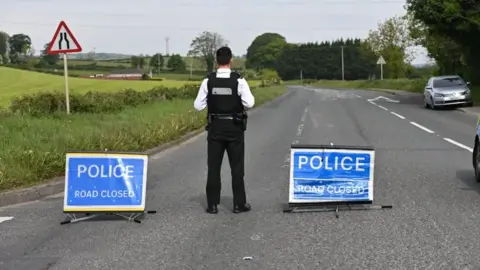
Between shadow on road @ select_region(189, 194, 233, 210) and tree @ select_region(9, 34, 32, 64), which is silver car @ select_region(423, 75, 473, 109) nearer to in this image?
shadow on road @ select_region(189, 194, 233, 210)

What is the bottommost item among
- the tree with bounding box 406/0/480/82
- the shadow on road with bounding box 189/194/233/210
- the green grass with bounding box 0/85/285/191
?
the shadow on road with bounding box 189/194/233/210

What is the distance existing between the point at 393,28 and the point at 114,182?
72556mm

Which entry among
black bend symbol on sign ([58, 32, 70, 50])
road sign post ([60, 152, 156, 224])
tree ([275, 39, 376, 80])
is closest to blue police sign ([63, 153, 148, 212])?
road sign post ([60, 152, 156, 224])

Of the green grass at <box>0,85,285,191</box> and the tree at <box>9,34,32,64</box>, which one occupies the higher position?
the tree at <box>9,34,32,64</box>

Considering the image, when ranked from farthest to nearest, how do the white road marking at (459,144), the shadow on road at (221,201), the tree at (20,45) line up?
the tree at (20,45)
the white road marking at (459,144)
the shadow on road at (221,201)

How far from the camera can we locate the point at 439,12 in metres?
28.0

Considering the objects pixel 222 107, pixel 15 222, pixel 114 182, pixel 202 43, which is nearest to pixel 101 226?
pixel 114 182

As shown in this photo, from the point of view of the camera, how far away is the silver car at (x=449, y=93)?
92.7 ft

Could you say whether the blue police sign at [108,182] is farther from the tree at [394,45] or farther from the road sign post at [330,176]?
the tree at [394,45]

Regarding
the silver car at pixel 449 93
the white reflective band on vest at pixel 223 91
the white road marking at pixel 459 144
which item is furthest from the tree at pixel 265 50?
the white reflective band on vest at pixel 223 91

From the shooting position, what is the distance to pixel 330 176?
293 inches

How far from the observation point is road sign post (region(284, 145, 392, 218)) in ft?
24.2

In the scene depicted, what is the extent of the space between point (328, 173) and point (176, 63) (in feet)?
371

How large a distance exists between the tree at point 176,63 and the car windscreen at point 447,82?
284 ft
